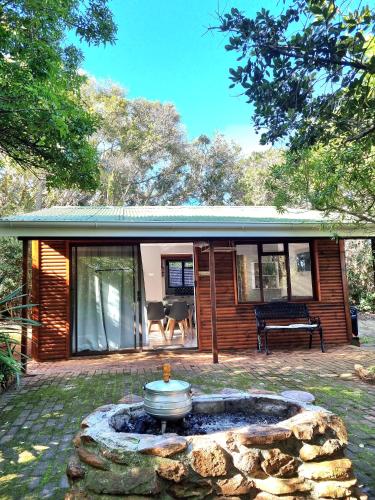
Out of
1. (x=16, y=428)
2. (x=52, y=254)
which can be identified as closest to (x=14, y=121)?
(x=52, y=254)

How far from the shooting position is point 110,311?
7430 millimetres

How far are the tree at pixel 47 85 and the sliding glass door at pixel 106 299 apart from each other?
5.29 ft

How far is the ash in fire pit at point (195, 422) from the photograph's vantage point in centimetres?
259

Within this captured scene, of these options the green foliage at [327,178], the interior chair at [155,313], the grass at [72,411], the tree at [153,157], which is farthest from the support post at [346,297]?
the tree at [153,157]

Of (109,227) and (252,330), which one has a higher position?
(109,227)

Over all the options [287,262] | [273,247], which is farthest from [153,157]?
[287,262]

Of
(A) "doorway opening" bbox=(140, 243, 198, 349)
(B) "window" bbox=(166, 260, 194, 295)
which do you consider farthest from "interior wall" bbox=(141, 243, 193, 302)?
(B) "window" bbox=(166, 260, 194, 295)

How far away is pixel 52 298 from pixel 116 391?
3007 millimetres

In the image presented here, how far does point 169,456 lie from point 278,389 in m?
3.00

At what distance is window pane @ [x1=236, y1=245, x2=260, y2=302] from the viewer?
7945mm

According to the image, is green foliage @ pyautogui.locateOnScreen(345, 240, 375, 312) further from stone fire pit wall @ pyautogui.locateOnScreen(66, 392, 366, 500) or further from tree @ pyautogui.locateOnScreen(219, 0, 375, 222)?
stone fire pit wall @ pyautogui.locateOnScreen(66, 392, 366, 500)

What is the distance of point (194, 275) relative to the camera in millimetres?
7832

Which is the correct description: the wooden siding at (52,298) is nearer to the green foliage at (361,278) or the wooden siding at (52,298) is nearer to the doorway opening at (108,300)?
the doorway opening at (108,300)

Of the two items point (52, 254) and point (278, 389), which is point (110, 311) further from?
point (278, 389)
